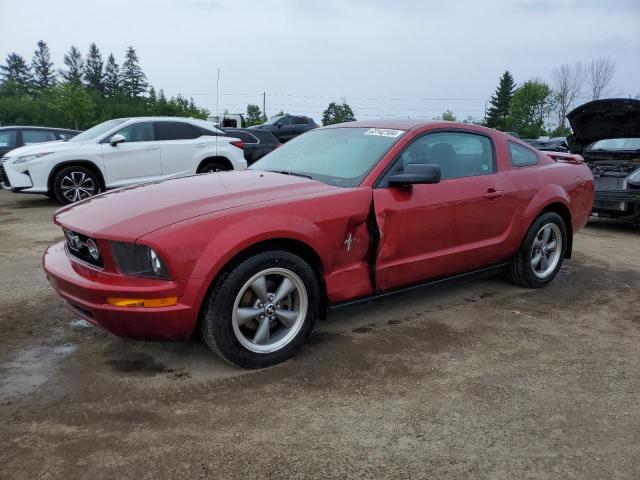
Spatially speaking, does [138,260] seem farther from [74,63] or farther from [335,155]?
[74,63]

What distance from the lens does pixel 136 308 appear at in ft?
8.89

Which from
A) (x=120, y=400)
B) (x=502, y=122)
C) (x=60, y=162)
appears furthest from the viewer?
(x=502, y=122)

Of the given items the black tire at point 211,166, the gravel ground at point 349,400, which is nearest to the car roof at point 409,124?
the gravel ground at point 349,400

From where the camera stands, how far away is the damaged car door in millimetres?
3527

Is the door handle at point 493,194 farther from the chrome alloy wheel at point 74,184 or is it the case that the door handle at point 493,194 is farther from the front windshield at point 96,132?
the front windshield at point 96,132

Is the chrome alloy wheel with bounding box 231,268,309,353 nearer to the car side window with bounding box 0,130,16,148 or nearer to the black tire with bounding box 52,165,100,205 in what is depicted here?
the black tire with bounding box 52,165,100,205

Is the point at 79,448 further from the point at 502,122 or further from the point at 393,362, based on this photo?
the point at 502,122

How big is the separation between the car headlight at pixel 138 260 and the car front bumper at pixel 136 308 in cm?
4

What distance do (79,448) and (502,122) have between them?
84922 millimetres

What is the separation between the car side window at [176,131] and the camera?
9.78 metres

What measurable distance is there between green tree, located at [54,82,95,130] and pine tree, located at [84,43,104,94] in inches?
1544

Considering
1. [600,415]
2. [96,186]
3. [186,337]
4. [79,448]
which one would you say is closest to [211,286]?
[186,337]

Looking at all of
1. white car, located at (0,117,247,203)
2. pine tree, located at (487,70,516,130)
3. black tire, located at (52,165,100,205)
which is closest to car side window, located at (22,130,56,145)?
white car, located at (0,117,247,203)

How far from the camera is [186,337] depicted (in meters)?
2.87
